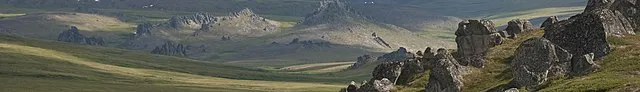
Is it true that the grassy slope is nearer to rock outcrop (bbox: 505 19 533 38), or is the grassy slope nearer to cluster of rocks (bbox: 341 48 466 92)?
cluster of rocks (bbox: 341 48 466 92)

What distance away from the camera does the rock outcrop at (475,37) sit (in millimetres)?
77312

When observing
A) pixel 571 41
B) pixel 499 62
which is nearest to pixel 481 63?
pixel 499 62

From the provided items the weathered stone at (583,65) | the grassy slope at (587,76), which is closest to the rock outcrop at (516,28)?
the grassy slope at (587,76)

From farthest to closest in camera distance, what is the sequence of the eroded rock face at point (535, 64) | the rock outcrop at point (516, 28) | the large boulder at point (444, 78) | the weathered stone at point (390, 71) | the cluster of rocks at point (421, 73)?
the rock outcrop at point (516, 28)
the weathered stone at point (390, 71)
the cluster of rocks at point (421, 73)
the large boulder at point (444, 78)
the eroded rock face at point (535, 64)

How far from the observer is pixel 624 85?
46844 millimetres

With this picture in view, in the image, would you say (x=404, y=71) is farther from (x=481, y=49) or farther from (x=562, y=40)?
(x=562, y=40)

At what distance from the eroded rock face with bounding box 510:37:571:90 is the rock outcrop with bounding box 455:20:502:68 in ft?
53.4

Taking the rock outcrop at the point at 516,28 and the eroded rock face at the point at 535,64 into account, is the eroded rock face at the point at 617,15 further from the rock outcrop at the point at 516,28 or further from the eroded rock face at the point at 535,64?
the rock outcrop at the point at 516,28

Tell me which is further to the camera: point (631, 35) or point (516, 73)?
point (631, 35)

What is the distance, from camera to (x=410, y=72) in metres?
74.2

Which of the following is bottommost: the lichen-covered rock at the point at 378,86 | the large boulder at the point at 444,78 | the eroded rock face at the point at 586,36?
the lichen-covered rock at the point at 378,86

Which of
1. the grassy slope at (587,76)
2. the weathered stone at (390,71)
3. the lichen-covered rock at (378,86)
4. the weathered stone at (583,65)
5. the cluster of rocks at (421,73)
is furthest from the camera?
the weathered stone at (390,71)

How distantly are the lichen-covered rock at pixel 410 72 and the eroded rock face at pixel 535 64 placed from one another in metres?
15.1

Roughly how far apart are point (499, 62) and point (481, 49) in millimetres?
8297
